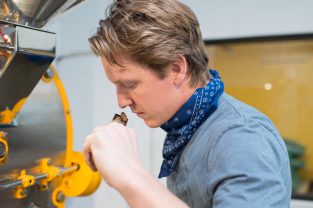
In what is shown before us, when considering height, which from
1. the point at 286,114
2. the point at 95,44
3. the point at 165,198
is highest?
the point at 95,44

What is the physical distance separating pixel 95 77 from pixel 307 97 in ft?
4.27

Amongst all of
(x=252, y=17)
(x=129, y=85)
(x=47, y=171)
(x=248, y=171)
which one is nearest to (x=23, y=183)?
(x=47, y=171)

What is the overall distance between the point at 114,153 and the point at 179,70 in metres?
0.27

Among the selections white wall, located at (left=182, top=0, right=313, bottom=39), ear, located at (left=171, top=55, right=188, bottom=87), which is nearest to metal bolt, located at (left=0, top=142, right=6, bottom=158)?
ear, located at (left=171, top=55, right=188, bottom=87)

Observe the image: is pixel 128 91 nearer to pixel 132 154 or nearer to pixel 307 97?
pixel 132 154

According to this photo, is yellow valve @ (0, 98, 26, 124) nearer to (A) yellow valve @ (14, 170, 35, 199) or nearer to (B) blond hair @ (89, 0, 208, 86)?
(A) yellow valve @ (14, 170, 35, 199)

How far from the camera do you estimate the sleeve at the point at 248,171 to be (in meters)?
0.58

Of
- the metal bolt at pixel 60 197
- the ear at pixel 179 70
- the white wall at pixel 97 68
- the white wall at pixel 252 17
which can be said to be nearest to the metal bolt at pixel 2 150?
the metal bolt at pixel 60 197

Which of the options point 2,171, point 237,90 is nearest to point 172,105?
point 2,171

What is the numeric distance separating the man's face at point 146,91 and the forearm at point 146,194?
0.74ft

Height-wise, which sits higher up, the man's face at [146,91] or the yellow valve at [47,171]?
the man's face at [146,91]

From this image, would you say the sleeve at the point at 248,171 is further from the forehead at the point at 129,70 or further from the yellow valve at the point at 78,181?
the yellow valve at the point at 78,181

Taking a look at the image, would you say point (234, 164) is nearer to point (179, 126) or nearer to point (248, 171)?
point (248, 171)

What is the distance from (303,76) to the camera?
216cm
